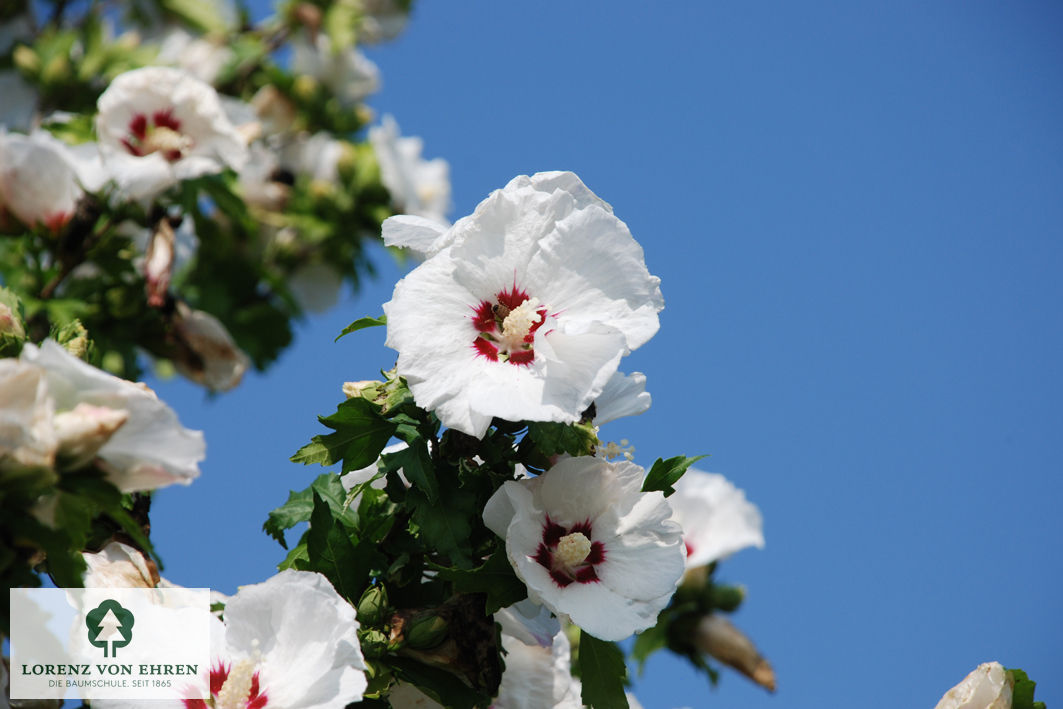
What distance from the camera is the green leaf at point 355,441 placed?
180 cm

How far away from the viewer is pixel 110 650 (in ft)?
5.74

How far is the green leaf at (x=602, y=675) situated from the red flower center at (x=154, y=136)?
2.03 meters

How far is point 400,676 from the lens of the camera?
1.80 metres

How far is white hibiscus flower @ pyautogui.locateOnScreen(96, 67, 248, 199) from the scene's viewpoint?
117 inches

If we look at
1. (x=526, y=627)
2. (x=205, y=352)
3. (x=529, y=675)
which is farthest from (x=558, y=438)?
(x=205, y=352)

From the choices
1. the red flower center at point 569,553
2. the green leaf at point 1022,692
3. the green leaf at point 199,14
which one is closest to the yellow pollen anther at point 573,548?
the red flower center at point 569,553

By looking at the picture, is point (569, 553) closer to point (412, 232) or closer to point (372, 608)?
point (372, 608)

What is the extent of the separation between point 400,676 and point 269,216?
341cm

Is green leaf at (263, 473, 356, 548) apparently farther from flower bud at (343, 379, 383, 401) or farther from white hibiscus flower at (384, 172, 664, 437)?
white hibiscus flower at (384, 172, 664, 437)

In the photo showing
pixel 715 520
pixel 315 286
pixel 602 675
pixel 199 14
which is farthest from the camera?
pixel 199 14

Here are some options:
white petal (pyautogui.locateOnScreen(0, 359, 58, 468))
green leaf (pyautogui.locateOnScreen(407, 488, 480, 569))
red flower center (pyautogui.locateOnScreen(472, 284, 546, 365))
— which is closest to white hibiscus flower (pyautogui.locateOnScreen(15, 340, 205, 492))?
white petal (pyautogui.locateOnScreen(0, 359, 58, 468))

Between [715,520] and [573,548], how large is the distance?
206cm

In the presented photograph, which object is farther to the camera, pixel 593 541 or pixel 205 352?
pixel 205 352

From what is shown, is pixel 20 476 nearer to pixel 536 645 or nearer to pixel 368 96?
pixel 536 645
